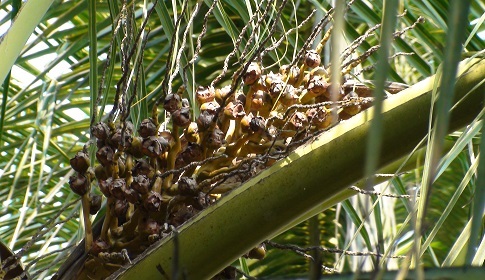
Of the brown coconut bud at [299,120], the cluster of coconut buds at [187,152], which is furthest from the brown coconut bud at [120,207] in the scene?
the brown coconut bud at [299,120]

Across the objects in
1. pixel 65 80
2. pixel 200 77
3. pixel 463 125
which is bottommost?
pixel 463 125

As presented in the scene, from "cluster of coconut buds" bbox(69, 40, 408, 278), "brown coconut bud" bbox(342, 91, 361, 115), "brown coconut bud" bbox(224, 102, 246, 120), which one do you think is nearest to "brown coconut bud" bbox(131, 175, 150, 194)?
"cluster of coconut buds" bbox(69, 40, 408, 278)

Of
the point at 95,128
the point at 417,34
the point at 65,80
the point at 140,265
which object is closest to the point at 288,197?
the point at 140,265

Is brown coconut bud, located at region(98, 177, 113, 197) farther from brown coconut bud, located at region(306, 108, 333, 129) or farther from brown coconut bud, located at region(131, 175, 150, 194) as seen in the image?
brown coconut bud, located at region(306, 108, 333, 129)

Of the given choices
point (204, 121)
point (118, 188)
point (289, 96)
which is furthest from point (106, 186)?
point (289, 96)

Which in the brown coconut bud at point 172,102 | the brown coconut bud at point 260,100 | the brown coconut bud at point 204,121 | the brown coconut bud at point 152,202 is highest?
the brown coconut bud at point 172,102

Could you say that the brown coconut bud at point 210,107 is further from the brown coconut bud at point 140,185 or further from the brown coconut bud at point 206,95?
the brown coconut bud at point 140,185

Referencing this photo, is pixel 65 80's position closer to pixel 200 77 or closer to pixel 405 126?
pixel 200 77
